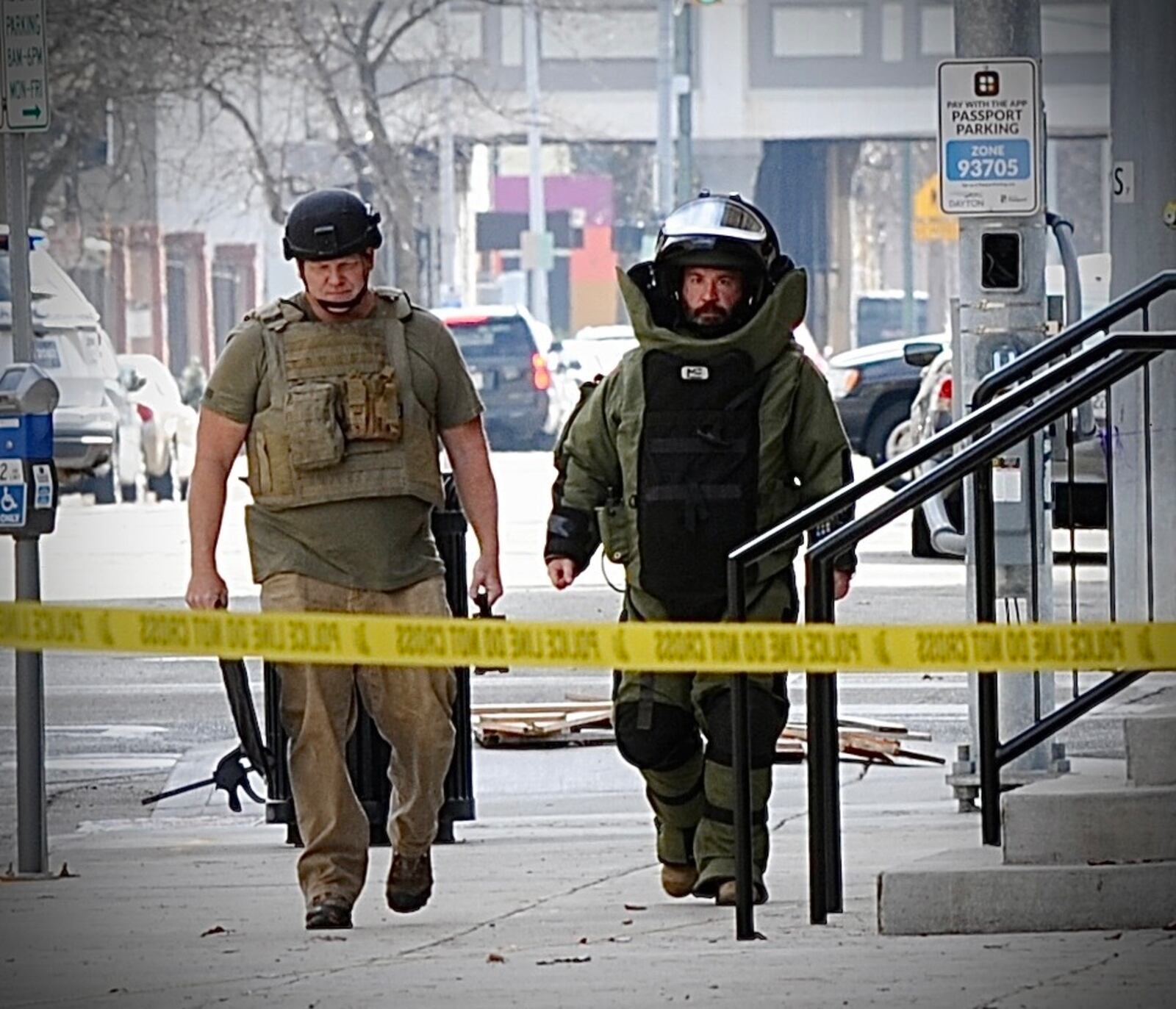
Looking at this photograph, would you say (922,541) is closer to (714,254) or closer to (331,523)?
(714,254)

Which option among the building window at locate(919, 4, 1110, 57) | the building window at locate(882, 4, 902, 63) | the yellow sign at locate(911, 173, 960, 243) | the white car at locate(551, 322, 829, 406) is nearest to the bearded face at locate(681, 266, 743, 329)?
the white car at locate(551, 322, 829, 406)

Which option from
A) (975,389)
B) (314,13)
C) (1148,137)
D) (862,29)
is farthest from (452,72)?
(975,389)

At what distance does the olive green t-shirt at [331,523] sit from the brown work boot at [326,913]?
2.56 feet

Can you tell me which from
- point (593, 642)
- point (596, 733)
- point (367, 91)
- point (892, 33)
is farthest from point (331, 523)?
point (892, 33)

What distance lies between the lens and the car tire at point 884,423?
2209cm

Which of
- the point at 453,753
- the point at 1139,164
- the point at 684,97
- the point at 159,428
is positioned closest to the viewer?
the point at 453,753

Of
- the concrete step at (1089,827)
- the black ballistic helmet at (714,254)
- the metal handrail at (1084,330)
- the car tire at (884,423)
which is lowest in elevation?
the concrete step at (1089,827)

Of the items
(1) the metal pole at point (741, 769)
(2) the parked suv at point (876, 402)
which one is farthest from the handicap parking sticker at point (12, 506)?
(2) the parked suv at point (876, 402)

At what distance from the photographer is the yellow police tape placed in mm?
6066

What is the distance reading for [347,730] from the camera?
7012mm

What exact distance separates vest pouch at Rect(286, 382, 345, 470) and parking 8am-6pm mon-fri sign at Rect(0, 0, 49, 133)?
2.05m

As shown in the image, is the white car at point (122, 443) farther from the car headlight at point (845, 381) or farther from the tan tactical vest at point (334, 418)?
the tan tactical vest at point (334, 418)

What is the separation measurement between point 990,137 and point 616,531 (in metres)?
2.48

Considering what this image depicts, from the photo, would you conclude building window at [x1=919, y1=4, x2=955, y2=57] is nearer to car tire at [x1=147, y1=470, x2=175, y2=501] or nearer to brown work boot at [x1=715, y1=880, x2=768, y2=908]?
car tire at [x1=147, y1=470, x2=175, y2=501]
